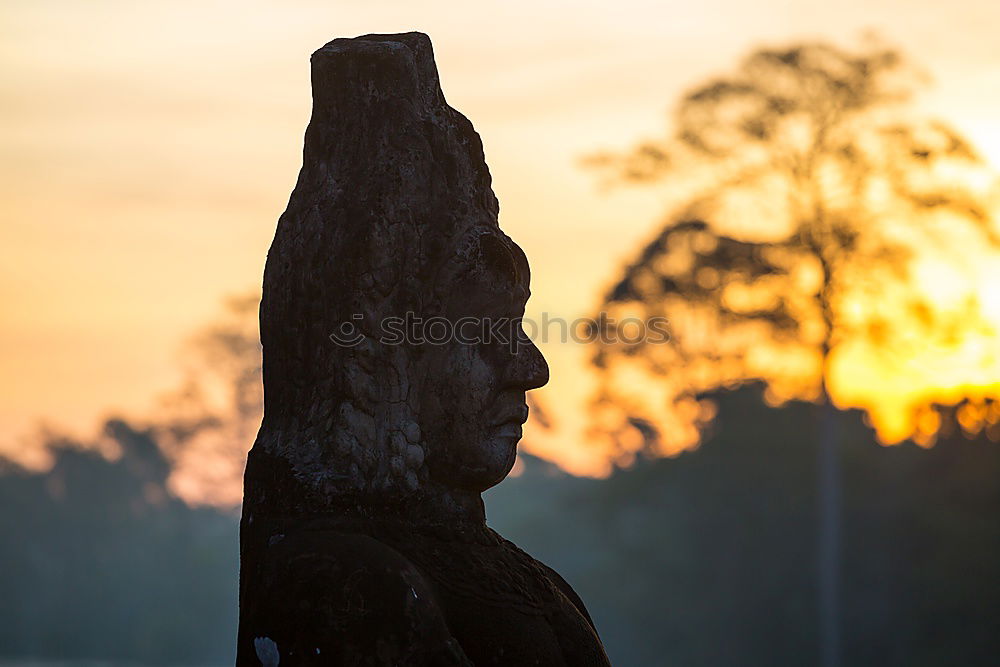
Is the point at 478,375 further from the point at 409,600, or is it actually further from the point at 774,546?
the point at 774,546

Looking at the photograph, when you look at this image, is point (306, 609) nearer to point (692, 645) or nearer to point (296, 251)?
point (296, 251)

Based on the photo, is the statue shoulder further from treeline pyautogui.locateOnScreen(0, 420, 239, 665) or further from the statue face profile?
treeline pyautogui.locateOnScreen(0, 420, 239, 665)

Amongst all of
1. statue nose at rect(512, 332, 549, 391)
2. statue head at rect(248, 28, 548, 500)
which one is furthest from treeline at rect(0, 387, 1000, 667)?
statue head at rect(248, 28, 548, 500)

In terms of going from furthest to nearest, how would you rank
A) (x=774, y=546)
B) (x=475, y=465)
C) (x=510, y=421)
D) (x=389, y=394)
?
(x=774, y=546) → (x=510, y=421) → (x=475, y=465) → (x=389, y=394)

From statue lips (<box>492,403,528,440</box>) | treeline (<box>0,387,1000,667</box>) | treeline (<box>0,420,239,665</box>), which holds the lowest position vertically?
statue lips (<box>492,403,528,440</box>)

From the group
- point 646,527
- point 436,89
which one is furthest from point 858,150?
point 436,89

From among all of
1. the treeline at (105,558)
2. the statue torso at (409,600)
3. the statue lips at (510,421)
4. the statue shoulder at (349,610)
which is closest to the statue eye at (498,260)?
the statue lips at (510,421)

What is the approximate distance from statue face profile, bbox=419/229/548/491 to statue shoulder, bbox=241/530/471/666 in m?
0.57

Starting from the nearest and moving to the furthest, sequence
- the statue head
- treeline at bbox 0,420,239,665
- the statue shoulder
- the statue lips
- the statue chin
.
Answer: the statue shoulder → the statue head → the statue chin → the statue lips → treeline at bbox 0,420,239,665

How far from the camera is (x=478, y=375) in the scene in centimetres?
575

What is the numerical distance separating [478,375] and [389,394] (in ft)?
1.31

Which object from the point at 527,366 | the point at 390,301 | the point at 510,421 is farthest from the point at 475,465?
the point at 390,301

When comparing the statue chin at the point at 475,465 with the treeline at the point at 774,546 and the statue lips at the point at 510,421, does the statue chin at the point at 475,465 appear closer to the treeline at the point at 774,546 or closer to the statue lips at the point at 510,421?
the statue lips at the point at 510,421

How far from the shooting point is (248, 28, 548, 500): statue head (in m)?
5.49
